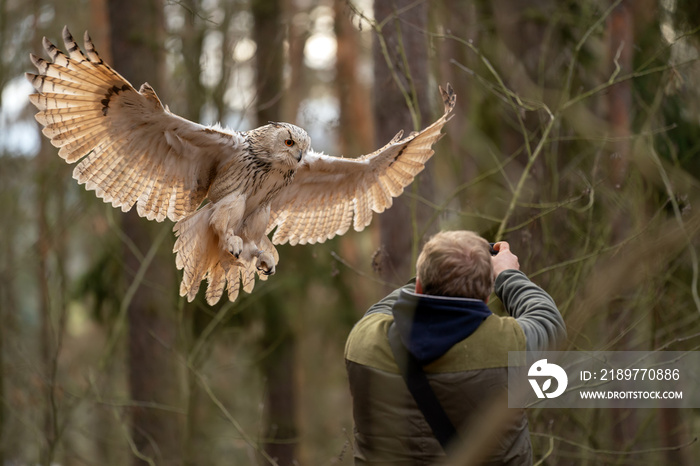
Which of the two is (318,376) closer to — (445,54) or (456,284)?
(445,54)

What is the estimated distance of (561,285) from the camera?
4.23 m

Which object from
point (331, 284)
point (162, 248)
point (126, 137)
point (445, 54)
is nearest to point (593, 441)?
point (126, 137)

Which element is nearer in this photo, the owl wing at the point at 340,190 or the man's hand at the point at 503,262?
the man's hand at the point at 503,262

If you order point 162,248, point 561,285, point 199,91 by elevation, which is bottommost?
point 561,285

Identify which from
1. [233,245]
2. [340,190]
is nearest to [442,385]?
[233,245]

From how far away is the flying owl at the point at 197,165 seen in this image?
3.19 meters

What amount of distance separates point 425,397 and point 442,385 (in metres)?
0.06

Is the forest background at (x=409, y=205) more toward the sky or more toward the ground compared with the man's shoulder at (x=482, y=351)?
more toward the sky

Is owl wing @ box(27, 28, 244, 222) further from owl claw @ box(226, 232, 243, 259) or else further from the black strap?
the black strap

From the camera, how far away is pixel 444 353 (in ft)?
6.79

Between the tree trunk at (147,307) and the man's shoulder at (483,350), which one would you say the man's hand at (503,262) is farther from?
the tree trunk at (147,307)

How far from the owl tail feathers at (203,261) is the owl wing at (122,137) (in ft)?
0.73

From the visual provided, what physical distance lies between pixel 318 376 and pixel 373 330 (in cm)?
1184

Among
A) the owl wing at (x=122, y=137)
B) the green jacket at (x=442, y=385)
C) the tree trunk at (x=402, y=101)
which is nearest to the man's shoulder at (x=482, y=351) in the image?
the green jacket at (x=442, y=385)
